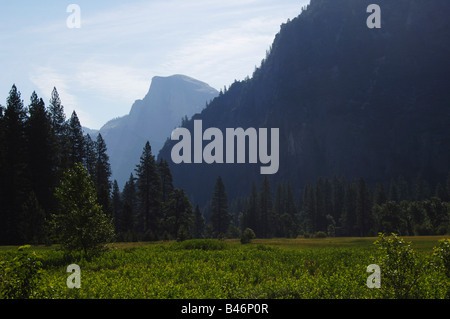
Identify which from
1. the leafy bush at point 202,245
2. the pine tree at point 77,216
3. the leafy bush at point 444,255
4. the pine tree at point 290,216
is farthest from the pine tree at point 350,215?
the leafy bush at point 444,255

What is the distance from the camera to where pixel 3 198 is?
2040 inches

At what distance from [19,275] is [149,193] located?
55.7 metres

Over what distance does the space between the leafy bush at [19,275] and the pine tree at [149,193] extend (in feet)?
179

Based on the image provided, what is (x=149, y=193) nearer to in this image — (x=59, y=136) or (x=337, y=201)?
(x=59, y=136)

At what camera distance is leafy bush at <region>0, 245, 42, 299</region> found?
46.0 feet

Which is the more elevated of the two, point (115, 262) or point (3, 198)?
point (3, 198)

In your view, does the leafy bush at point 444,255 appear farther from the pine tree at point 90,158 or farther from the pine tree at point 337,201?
the pine tree at point 337,201

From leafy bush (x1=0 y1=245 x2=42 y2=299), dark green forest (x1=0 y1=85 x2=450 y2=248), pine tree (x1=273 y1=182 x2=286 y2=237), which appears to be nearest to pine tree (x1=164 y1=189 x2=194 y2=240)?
dark green forest (x1=0 y1=85 x2=450 y2=248)

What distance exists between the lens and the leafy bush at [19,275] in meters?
14.0

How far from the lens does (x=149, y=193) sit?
6938 centimetres
